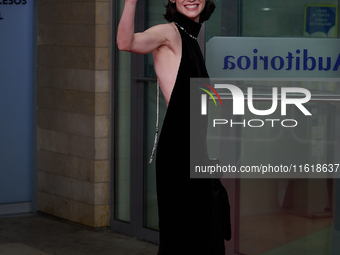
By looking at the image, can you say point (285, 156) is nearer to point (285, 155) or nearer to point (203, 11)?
point (285, 155)

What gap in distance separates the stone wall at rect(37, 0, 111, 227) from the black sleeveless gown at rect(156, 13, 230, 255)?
3.22m

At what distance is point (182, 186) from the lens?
3465mm

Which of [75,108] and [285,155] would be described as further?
[75,108]

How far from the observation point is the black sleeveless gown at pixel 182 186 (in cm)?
346

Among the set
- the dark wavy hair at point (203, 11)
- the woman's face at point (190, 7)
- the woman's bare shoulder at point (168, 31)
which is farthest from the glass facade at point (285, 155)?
the woman's bare shoulder at point (168, 31)

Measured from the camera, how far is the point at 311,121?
15.6ft

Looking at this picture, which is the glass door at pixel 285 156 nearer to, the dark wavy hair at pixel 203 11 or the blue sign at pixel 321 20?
the blue sign at pixel 321 20

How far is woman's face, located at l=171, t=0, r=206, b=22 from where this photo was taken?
3.59m

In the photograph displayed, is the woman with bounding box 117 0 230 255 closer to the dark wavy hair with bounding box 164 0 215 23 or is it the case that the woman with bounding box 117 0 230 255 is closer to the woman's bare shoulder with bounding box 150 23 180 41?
the woman's bare shoulder with bounding box 150 23 180 41

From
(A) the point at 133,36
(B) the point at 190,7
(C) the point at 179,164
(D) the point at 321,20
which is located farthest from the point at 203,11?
(D) the point at 321,20

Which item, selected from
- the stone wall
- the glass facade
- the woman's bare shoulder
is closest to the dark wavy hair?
the woman's bare shoulder

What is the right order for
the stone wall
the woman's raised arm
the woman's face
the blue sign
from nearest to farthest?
the woman's raised arm
the woman's face
the blue sign
the stone wall

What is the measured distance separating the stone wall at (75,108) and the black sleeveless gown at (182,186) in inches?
127

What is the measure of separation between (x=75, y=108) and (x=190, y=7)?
348cm
